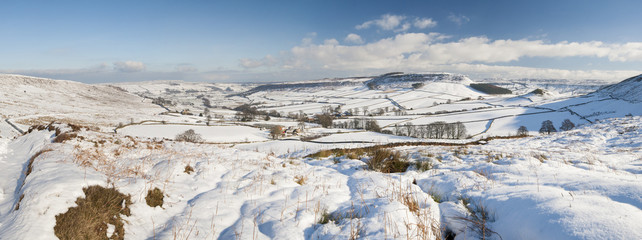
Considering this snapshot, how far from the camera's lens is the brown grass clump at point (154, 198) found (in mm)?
4148

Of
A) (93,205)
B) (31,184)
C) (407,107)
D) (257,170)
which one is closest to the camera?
(93,205)

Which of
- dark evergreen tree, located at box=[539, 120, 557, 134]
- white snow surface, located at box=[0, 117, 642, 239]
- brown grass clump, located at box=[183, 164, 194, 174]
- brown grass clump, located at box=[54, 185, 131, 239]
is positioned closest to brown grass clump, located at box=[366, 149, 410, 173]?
white snow surface, located at box=[0, 117, 642, 239]

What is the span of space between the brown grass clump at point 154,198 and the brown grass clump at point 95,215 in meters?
0.29

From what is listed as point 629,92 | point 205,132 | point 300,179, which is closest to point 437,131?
point 205,132

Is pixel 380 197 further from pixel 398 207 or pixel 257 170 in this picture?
pixel 257 170

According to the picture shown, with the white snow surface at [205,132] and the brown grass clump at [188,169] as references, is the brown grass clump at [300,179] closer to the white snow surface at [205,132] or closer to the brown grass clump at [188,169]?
the brown grass clump at [188,169]

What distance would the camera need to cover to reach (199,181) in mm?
5746

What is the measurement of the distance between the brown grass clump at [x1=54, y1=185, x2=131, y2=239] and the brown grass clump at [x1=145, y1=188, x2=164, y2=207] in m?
0.29

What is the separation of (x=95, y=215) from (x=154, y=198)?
1128mm

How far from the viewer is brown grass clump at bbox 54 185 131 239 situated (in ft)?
9.39

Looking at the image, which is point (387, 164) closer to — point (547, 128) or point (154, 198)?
point (154, 198)

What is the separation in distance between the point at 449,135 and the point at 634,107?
61.0m

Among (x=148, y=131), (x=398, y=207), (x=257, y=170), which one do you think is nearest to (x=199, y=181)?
(x=257, y=170)

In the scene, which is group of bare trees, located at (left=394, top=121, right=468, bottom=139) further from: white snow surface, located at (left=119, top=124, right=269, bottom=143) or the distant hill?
the distant hill
